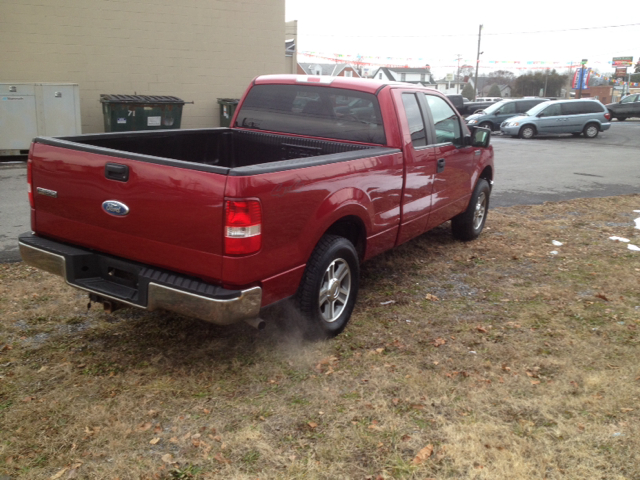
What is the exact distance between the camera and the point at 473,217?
714cm

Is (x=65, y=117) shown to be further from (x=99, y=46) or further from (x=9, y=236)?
(x=9, y=236)

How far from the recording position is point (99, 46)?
15.0 meters

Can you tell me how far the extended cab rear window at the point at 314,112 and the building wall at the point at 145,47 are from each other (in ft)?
35.5

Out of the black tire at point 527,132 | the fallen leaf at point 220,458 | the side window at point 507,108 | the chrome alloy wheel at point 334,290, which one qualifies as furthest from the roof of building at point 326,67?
the fallen leaf at point 220,458

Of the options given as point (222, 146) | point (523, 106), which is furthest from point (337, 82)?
point (523, 106)

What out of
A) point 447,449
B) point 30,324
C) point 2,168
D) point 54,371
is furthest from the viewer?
point 2,168

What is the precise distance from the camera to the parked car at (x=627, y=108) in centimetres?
3550

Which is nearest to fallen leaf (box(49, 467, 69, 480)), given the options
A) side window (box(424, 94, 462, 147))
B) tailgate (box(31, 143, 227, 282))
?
tailgate (box(31, 143, 227, 282))

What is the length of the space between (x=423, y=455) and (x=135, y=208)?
215 cm

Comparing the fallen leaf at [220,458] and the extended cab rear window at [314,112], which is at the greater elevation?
the extended cab rear window at [314,112]

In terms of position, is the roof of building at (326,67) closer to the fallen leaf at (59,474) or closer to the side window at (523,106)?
the side window at (523,106)

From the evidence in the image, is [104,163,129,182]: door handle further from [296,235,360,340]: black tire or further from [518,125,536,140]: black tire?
[518,125,536,140]: black tire

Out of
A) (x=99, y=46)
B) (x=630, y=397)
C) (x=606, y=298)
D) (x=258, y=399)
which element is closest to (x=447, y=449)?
(x=258, y=399)

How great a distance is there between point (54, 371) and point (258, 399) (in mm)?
1362
